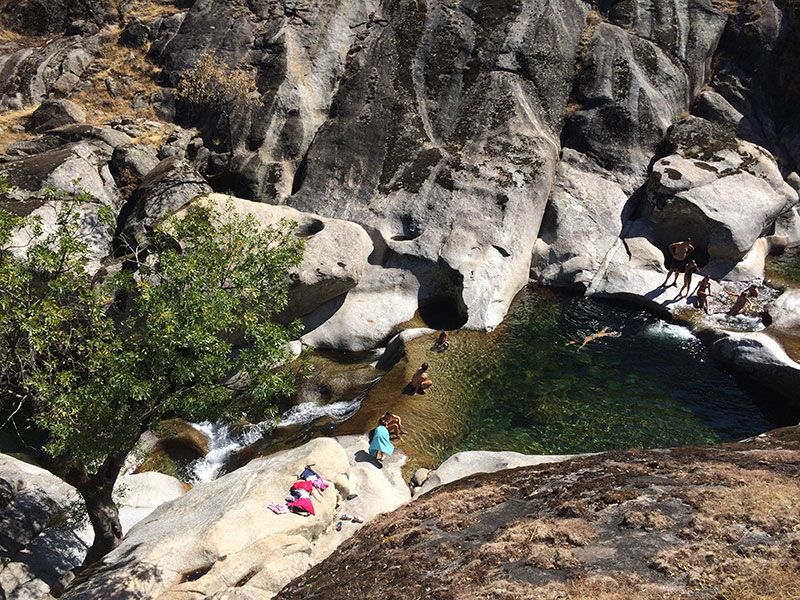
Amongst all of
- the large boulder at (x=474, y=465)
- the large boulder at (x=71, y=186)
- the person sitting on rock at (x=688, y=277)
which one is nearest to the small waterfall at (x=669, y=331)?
the person sitting on rock at (x=688, y=277)

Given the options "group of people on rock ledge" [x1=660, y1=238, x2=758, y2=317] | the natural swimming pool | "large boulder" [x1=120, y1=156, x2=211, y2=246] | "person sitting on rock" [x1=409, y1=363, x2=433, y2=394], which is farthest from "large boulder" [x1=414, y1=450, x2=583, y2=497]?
"large boulder" [x1=120, y1=156, x2=211, y2=246]

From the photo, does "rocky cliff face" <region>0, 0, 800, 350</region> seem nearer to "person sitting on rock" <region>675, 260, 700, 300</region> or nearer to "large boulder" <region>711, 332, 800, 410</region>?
"person sitting on rock" <region>675, 260, 700, 300</region>

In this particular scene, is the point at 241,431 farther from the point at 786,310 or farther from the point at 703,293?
the point at 786,310

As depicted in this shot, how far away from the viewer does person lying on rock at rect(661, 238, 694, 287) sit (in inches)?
1201

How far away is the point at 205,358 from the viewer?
40.9 ft

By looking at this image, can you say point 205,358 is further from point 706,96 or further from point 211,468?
point 706,96

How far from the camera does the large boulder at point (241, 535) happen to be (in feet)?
42.4

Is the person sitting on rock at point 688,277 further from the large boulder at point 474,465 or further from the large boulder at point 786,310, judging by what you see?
the large boulder at point 474,465

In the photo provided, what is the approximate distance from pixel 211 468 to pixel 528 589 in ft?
49.8

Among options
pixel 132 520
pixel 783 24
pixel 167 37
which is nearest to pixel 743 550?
pixel 132 520

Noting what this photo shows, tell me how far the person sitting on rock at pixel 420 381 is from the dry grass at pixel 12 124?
2895 centimetres

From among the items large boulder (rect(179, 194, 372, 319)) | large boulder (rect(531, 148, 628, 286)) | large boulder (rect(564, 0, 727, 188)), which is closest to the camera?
large boulder (rect(179, 194, 372, 319))

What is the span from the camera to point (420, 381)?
2244 centimetres

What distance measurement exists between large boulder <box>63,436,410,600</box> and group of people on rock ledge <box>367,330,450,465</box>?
3.18 ft
